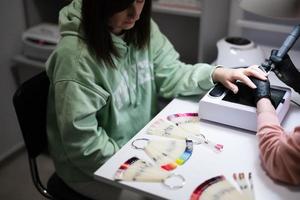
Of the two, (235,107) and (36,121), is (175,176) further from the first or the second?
(36,121)

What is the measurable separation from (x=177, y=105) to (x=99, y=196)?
359mm

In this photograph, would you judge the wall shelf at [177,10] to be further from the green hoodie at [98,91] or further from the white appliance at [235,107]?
the white appliance at [235,107]

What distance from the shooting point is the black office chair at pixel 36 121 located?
3.67ft

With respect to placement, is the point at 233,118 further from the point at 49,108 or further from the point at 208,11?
the point at 208,11

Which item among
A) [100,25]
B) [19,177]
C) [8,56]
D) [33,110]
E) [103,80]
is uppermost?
[100,25]

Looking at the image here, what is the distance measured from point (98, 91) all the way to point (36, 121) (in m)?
0.26

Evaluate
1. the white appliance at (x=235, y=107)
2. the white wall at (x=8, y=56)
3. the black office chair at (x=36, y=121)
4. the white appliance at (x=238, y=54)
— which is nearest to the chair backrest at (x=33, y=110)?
the black office chair at (x=36, y=121)

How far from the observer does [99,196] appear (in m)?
1.10

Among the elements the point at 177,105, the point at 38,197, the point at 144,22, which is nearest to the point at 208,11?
the point at 144,22

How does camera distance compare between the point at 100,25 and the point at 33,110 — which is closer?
the point at 100,25

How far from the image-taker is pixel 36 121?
1.17m

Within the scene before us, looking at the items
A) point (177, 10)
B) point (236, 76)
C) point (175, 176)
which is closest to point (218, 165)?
point (175, 176)

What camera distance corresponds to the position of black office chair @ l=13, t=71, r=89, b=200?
112cm

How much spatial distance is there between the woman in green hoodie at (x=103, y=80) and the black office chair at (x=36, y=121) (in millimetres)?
30
